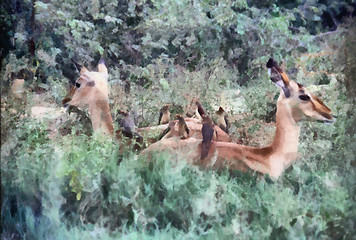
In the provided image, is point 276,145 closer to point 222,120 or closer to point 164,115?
point 222,120

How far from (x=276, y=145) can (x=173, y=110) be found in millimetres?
539

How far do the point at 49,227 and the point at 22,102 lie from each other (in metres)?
0.61

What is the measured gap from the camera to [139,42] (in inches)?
102

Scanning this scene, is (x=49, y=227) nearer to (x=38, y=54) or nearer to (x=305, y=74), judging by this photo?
(x=38, y=54)

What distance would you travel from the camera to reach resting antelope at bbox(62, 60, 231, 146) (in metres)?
2.48

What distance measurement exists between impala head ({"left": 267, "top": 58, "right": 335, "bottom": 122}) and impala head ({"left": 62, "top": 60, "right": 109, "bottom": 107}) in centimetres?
83

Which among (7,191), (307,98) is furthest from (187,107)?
(7,191)

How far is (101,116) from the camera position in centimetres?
250

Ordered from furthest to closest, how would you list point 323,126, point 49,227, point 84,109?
point 84,109 < point 323,126 < point 49,227

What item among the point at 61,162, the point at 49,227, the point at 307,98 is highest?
the point at 307,98

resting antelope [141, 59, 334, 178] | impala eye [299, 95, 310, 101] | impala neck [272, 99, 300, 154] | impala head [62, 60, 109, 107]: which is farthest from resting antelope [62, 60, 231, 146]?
impala eye [299, 95, 310, 101]

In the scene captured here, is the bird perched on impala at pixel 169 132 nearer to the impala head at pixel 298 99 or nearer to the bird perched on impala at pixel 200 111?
the bird perched on impala at pixel 200 111

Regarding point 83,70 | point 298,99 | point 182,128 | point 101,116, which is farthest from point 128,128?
point 298,99

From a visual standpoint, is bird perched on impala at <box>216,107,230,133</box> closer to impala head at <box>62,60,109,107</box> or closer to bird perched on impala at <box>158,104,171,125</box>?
bird perched on impala at <box>158,104,171,125</box>
